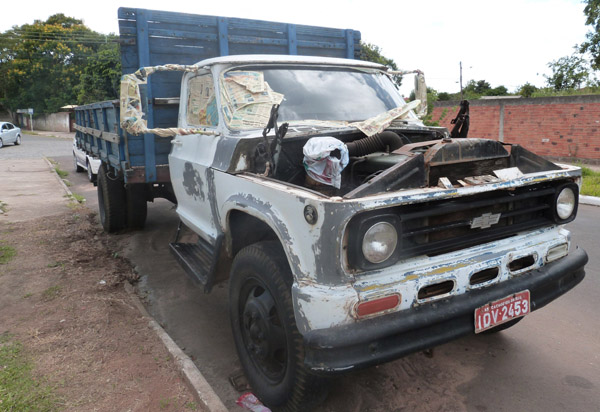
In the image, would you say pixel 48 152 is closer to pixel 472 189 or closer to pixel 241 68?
pixel 241 68

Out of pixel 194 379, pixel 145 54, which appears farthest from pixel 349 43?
pixel 194 379

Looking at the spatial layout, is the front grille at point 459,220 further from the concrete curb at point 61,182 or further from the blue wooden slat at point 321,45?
the concrete curb at point 61,182

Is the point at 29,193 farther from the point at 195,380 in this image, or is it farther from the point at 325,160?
the point at 325,160

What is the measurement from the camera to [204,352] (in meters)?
3.37

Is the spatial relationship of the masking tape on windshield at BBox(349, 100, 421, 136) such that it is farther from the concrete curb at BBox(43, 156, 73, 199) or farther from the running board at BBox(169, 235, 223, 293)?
the concrete curb at BBox(43, 156, 73, 199)

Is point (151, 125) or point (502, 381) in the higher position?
point (151, 125)

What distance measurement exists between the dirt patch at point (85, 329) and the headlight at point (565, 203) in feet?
7.94

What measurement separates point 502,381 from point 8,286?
4336mm

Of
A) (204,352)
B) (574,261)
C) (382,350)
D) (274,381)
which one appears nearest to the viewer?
(382,350)

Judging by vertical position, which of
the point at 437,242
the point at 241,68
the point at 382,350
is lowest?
the point at 382,350

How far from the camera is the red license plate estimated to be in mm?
2270

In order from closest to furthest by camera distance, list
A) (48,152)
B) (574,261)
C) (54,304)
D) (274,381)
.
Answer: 1. (274,381)
2. (574,261)
3. (54,304)
4. (48,152)

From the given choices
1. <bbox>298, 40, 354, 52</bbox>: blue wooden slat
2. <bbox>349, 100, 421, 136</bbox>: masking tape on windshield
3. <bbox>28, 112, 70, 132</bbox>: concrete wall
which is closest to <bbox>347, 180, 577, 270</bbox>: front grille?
<bbox>349, 100, 421, 136</bbox>: masking tape on windshield

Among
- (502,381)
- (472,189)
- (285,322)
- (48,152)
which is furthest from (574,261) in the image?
(48,152)
